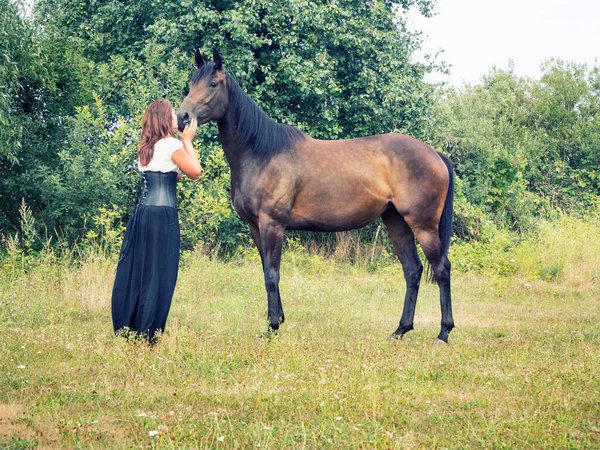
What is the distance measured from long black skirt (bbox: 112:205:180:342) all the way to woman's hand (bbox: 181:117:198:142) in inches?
28.4

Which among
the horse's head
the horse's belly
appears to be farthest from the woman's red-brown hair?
the horse's belly

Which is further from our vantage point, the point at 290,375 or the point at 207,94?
the point at 207,94

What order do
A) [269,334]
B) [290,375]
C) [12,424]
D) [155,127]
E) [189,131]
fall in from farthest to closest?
[269,334] → [189,131] → [155,127] → [290,375] → [12,424]

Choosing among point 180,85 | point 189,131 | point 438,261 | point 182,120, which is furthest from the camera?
point 180,85

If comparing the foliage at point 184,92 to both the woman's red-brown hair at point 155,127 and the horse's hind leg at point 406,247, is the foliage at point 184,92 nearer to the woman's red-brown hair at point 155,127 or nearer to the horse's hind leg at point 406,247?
the woman's red-brown hair at point 155,127

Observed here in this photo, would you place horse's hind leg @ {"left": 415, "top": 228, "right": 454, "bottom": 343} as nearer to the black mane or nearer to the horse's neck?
the black mane

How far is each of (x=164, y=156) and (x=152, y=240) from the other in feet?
2.70

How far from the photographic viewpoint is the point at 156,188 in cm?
623

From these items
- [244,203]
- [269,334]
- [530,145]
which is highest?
[530,145]

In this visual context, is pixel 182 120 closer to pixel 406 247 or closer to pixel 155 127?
pixel 155 127

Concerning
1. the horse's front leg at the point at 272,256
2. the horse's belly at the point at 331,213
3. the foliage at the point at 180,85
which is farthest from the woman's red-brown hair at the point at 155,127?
the foliage at the point at 180,85

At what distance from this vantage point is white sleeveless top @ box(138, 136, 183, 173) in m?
6.14

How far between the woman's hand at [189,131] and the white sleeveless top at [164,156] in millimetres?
155

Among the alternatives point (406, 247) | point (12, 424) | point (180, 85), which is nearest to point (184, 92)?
point (180, 85)
